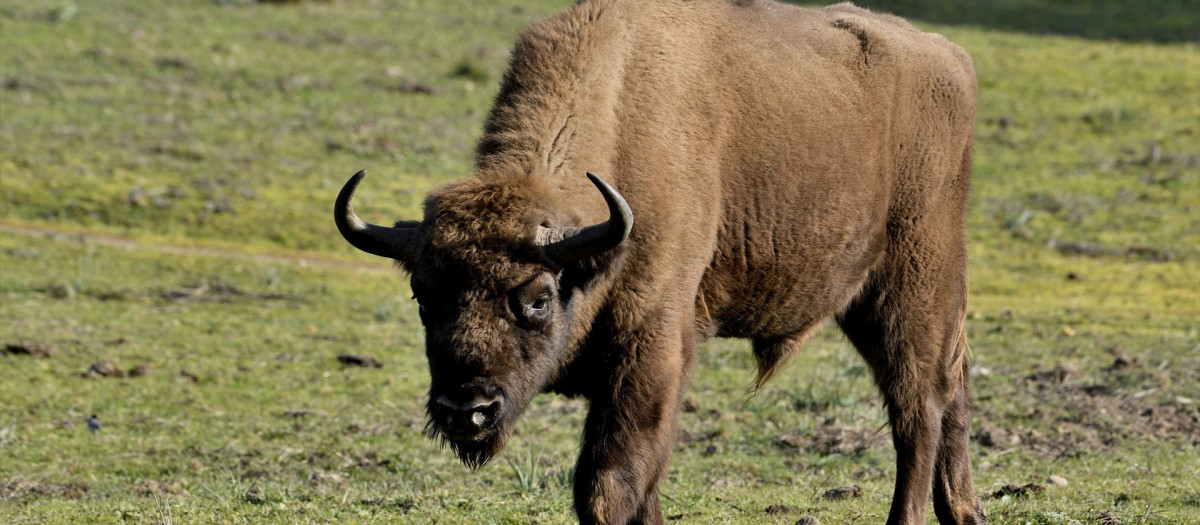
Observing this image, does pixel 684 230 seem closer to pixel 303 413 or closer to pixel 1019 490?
pixel 1019 490

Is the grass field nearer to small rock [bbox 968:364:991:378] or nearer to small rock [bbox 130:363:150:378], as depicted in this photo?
small rock [bbox 968:364:991:378]

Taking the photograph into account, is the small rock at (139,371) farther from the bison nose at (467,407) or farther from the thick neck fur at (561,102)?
the bison nose at (467,407)

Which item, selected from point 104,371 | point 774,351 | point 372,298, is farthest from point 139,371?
point 774,351

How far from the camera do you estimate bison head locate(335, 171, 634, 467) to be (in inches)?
208

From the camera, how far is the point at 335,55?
2517cm

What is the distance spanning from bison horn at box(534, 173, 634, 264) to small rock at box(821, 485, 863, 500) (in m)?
3.13

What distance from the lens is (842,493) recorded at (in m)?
7.83

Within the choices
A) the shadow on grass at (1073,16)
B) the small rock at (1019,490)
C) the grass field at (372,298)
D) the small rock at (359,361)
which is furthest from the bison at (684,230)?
the shadow on grass at (1073,16)

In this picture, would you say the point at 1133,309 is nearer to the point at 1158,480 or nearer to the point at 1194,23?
the point at 1158,480

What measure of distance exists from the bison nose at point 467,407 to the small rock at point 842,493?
318cm

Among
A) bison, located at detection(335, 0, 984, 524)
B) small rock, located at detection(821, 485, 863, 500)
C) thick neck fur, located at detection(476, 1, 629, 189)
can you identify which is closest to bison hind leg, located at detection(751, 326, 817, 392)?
bison, located at detection(335, 0, 984, 524)

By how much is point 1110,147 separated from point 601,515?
17.1 metres

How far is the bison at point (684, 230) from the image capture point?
542 cm

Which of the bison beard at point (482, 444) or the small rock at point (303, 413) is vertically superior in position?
the bison beard at point (482, 444)
